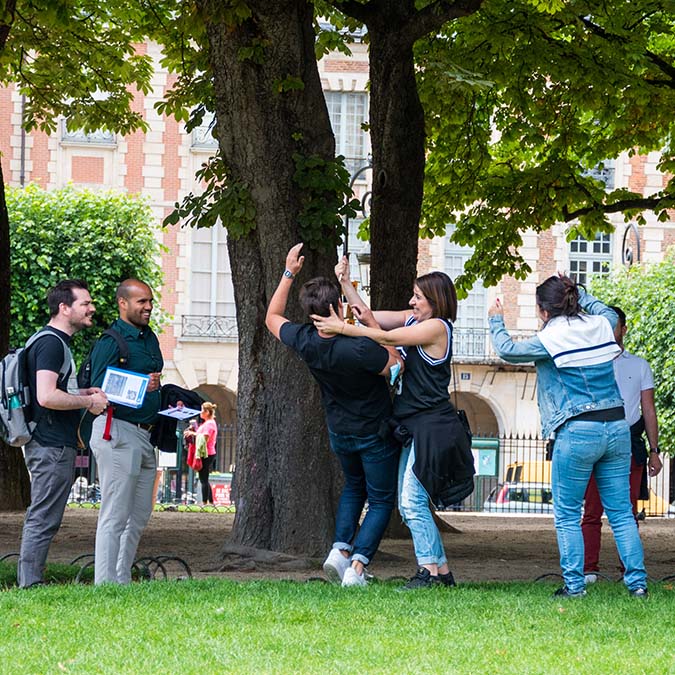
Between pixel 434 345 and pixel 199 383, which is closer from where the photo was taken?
pixel 434 345

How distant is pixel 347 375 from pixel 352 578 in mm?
1266

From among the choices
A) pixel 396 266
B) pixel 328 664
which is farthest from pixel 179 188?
pixel 328 664

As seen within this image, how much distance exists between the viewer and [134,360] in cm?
849

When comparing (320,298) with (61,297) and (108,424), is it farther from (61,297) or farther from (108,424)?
(61,297)

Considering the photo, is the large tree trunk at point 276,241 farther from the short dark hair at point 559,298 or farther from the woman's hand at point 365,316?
the short dark hair at point 559,298

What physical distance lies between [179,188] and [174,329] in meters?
4.12

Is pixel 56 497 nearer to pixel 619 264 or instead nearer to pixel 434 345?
pixel 434 345

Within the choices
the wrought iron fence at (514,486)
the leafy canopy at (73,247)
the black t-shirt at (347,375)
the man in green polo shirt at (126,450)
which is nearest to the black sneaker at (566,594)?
the black t-shirt at (347,375)

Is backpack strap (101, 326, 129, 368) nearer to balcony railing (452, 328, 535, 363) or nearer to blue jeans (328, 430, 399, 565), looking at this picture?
blue jeans (328, 430, 399, 565)

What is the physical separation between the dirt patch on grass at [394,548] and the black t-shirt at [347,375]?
2.03 meters

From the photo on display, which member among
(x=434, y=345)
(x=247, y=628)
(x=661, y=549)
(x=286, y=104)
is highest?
(x=286, y=104)

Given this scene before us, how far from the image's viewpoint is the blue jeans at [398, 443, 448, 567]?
8156 millimetres

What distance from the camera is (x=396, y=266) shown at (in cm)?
1533

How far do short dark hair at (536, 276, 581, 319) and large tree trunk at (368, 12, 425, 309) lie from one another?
649 cm
